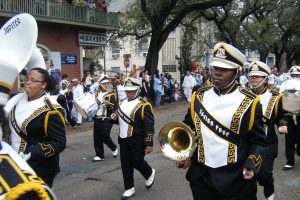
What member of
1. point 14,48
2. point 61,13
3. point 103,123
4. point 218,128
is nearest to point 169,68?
point 61,13

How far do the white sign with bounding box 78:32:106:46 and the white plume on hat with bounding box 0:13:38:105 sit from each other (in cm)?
2103

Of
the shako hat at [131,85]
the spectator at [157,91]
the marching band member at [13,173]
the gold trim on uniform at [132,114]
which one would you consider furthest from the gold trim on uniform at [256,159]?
the spectator at [157,91]

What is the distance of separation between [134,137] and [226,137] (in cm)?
286

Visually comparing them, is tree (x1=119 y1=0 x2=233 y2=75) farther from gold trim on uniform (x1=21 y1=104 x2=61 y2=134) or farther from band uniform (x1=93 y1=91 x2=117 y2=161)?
gold trim on uniform (x1=21 y1=104 x2=61 y2=134)

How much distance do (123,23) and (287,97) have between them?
25504 mm

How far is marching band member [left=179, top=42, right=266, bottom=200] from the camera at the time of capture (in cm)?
377

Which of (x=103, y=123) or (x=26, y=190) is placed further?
(x=103, y=123)

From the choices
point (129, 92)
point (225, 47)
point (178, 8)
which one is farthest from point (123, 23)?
Result: point (225, 47)

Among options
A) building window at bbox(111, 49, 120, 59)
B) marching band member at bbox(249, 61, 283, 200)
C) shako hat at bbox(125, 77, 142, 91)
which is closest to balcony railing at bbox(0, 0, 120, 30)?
shako hat at bbox(125, 77, 142, 91)

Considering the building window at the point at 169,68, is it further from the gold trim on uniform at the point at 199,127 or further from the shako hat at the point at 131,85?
the gold trim on uniform at the point at 199,127

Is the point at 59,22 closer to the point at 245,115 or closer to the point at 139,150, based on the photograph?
the point at 139,150

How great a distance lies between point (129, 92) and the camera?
687 centimetres

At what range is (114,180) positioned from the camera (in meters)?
7.52

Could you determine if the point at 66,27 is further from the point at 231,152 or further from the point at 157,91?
the point at 231,152
